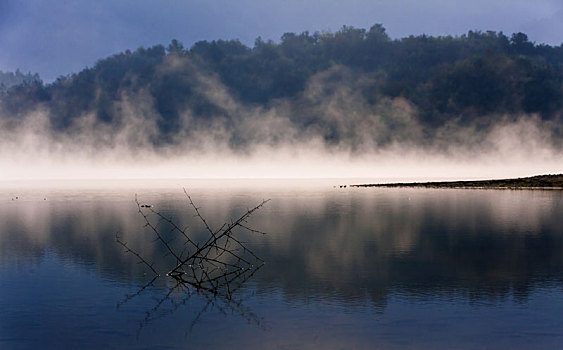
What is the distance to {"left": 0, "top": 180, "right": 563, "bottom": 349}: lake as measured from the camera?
43.5 feet

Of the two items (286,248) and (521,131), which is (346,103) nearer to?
(521,131)

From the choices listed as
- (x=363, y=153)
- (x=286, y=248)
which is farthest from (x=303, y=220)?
(x=363, y=153)

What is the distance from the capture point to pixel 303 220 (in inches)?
1508

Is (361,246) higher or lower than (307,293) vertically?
higher

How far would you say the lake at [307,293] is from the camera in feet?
43.5

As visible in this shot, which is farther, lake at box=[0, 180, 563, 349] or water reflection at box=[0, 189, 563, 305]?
water reflection at box=[0, 189, 563, 305]

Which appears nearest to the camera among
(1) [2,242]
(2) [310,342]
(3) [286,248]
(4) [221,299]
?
(2) [310,342]

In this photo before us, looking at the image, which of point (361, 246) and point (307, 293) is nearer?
point (307, 293)

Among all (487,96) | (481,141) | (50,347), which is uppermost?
(487,96)

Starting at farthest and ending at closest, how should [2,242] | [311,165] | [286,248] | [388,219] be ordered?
[311,165]
[388,219]
[2,242]
[286,248]

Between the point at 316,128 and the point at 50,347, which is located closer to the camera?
the point at 50,347

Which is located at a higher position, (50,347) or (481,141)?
(481,141)

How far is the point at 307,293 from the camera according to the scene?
1702cm

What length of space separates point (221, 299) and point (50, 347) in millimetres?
4604
